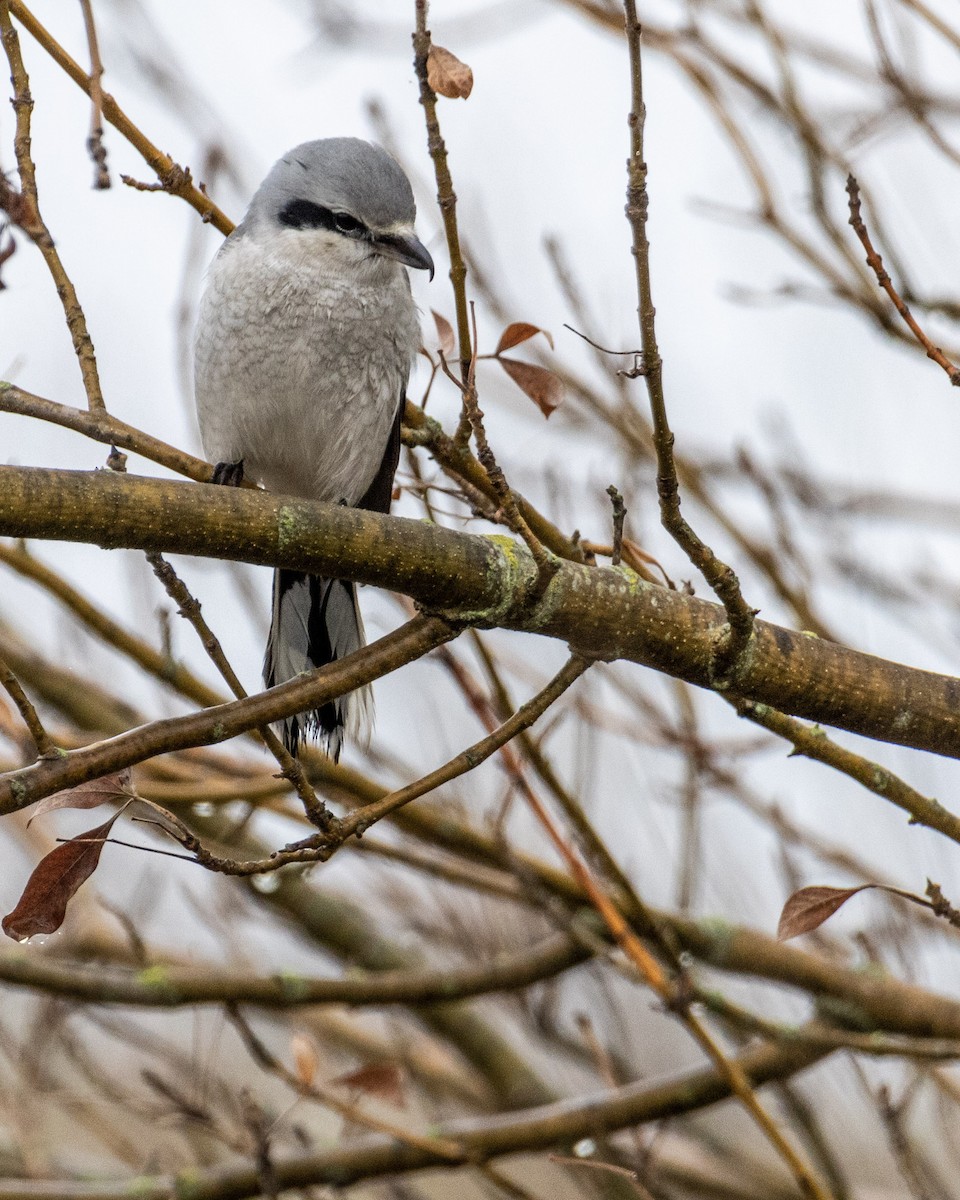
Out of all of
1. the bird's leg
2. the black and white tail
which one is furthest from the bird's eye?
the black and white tail

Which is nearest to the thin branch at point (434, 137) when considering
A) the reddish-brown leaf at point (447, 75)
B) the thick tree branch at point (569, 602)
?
the reddish-brown leaf at point (447, 75)

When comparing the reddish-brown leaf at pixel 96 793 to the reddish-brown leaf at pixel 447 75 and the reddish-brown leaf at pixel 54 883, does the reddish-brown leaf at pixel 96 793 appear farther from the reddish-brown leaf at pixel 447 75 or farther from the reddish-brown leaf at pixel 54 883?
the reddish-brown leaf at pixel 447 75

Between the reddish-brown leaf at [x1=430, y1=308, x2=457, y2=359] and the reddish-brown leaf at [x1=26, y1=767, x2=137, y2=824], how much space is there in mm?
1084

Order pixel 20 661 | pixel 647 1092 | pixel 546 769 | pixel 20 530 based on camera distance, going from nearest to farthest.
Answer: pixel 20 530 → pixel 546 769 → pixel 647 1092 → pixel 20 661

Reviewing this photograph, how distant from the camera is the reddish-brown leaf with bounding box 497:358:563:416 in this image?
244cm

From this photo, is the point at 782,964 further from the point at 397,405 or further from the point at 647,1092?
the point at 397,405

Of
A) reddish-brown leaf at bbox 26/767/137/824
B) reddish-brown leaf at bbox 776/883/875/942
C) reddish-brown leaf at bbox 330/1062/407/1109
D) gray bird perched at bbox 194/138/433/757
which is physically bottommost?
reddish-brown leaf at bbox 330/1062/407/1109

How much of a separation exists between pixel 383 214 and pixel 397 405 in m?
0.46

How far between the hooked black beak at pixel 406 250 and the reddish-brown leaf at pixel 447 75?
1.20m

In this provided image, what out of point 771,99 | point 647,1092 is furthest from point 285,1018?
point 771,99

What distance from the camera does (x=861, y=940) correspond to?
8.66 ft

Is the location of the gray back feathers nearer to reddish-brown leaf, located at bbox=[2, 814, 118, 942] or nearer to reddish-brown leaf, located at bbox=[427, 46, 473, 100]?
reddish-brown leaf, located at bbox=[427, 46, 473, 100]

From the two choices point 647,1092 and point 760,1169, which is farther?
point 760,1169

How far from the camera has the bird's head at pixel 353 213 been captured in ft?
10.5
